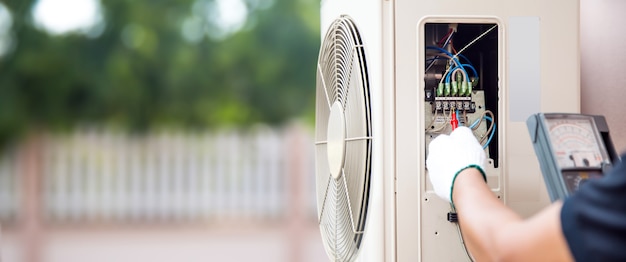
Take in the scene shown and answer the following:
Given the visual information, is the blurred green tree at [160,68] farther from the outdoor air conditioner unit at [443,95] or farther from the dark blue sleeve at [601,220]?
the dark blue sleeve at [601,220]

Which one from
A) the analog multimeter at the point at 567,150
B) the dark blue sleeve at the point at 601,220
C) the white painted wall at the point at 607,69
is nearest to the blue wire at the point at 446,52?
the analog multimeter at the point at 567,150

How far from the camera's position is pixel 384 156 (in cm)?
136

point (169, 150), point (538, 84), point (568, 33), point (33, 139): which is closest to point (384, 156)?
point (538, 84)

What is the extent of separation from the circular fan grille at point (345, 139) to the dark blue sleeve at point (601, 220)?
67 cm

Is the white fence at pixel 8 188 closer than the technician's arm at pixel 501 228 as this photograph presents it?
No

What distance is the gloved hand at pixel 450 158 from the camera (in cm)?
120

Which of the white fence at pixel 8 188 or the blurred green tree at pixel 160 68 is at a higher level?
the blurred green tree at pixel 160 68

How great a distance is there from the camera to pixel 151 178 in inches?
210

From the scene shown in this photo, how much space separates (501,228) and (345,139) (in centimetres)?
68

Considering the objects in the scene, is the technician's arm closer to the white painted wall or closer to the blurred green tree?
the white painted wall

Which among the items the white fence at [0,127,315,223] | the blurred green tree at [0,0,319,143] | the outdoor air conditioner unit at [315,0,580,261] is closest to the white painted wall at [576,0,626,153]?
the outdoor air conditioner unit at [315,0,580,261]

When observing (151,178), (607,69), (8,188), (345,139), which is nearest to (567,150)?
(345,139)

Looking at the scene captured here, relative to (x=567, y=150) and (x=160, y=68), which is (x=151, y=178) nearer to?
(x=160, y=68)

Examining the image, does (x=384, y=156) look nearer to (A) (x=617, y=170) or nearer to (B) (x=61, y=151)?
(A) (x=617, y=170)
